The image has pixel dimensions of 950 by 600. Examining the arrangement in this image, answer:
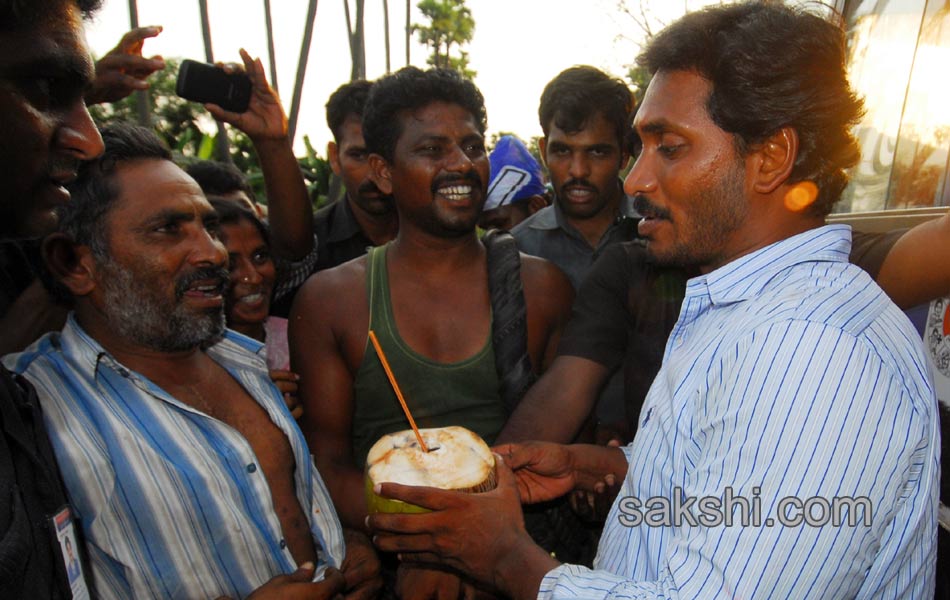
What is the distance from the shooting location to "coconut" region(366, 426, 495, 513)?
1625 millimetres

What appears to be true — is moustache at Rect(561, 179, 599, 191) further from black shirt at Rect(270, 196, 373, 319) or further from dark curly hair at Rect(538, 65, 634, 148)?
black shirt at Rect(270, 196, 373, 319)

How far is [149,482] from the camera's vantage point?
66.9 inches

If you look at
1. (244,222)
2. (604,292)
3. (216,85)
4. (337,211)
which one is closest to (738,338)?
(604,292)

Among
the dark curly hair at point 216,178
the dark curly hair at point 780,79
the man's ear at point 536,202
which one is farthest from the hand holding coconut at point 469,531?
the man's ear at point 536,202

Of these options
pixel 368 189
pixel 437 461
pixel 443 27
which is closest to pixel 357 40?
pixel 368 189

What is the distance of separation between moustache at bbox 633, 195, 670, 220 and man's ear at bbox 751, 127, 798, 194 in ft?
0.67

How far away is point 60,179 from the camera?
146cm

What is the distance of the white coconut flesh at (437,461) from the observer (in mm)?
1631

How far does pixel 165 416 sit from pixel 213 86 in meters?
1.70

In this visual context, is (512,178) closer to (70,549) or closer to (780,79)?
(780,79)

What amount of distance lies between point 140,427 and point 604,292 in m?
1.54

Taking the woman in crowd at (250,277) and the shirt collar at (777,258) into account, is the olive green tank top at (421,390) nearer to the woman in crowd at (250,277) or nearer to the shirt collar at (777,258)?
the woman in crowd at (250,277)

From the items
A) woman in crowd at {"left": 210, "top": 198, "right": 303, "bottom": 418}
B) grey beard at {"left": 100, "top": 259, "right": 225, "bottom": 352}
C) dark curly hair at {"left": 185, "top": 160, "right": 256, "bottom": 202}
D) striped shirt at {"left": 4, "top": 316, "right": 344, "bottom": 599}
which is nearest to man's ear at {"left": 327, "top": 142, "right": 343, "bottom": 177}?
dark curly hair at {"left": 185, "top": 160, "right": 256, "bottom": 202}

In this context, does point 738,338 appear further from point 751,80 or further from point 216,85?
point 216,85
